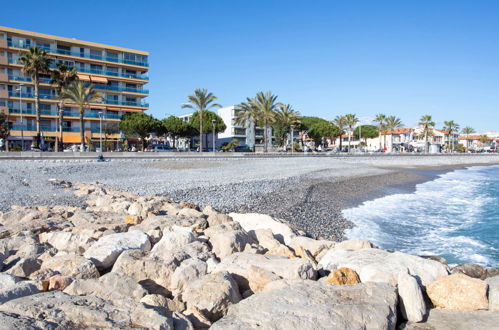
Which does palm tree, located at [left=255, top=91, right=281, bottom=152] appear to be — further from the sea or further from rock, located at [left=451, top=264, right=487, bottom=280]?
rock, located at [left=451, top=264, right=487, bottom=280]

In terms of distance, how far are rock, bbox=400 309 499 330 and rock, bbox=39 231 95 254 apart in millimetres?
4806

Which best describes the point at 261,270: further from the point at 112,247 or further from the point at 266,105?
the point at 266,105

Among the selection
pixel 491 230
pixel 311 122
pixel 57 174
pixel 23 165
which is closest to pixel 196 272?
pixel 491 230

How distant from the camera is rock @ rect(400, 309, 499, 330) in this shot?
3814mm

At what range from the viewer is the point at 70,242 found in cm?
629

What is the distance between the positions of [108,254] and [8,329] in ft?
7.78

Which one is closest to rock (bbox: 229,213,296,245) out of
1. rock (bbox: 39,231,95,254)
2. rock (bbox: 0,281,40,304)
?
rock (bbox: 39,231,95,254)

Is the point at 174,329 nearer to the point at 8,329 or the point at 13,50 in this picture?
the point at 8,329

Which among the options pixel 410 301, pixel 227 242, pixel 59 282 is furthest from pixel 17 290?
pixel 410 301

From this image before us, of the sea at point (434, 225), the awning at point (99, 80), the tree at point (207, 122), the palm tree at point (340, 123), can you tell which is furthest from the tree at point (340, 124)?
the sea at point (434, 225)

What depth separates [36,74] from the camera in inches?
1928

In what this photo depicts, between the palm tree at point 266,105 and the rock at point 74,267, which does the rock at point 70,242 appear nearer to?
the rock at point 74,267

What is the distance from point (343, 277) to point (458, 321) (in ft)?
4.08

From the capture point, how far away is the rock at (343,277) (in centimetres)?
454
